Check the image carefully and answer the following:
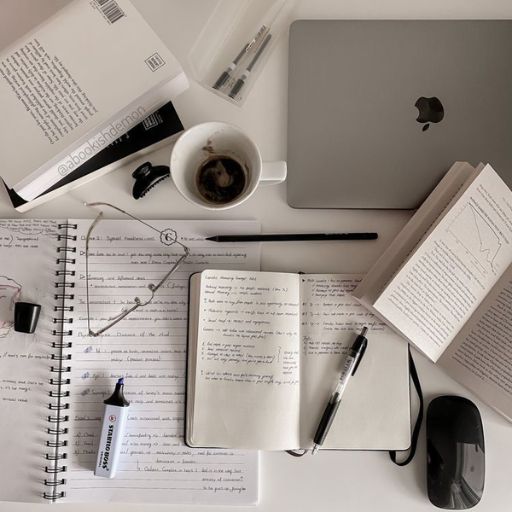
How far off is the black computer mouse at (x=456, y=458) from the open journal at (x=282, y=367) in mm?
43

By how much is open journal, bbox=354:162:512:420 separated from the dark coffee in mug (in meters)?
0.22

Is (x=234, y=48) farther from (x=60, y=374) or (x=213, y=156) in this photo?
(x=60, y=374)

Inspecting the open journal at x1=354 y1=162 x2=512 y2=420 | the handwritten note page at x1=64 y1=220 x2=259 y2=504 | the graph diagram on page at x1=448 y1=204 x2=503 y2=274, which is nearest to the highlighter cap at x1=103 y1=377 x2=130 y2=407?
the handwritten note page at x1=64 y1=220 x2=259 y2=504

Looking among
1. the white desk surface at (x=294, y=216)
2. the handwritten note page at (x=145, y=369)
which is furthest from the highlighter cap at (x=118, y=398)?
the white desk surface at (x=294, y=216)

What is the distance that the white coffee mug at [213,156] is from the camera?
2.17ft

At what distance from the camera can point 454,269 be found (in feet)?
2.30

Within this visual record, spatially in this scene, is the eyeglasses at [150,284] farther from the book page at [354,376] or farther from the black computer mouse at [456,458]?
the black computer mouse at [456,458]

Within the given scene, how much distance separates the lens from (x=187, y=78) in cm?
75

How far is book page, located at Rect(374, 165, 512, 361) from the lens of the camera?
69 cm

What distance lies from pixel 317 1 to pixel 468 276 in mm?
449

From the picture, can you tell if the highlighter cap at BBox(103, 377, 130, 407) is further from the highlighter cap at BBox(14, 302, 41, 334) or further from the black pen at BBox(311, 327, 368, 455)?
the black pen at BBox(311, 327, 368, 455)

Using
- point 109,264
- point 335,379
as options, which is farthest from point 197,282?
point 335,379

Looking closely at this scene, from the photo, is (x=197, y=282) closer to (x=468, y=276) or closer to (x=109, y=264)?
(x=109, y=264)

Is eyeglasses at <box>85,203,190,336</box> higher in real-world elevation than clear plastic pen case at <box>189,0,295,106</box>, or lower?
lower
